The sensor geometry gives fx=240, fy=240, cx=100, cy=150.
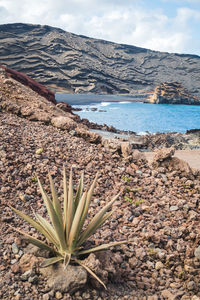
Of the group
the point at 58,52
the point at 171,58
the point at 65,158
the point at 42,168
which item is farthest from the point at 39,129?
the point at 171,58

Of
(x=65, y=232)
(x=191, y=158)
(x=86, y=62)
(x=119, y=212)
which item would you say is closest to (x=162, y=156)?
(x=119, y=212)

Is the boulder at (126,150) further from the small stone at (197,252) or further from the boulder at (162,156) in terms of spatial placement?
the small stone at (197,252)

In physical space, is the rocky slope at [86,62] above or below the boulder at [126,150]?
above

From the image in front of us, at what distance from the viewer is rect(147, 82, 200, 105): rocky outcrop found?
47.0 metres

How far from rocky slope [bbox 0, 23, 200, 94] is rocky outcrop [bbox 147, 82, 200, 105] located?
22.0 meters

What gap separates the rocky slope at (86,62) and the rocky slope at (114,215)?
6084 cm

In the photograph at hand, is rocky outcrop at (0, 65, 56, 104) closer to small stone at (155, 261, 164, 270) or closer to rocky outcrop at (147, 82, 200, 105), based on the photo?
small stone at (155, 261, 164, 270)

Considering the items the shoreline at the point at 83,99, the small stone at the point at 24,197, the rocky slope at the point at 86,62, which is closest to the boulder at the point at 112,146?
the small stone at the point at 24,197

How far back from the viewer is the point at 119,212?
3143mm

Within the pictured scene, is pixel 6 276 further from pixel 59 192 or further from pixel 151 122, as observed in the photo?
pixel 151 122

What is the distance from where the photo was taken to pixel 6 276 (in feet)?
6.34

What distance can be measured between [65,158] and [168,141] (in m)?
10.9

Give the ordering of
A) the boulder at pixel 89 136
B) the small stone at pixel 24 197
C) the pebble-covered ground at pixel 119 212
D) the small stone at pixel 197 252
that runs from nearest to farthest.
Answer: the pebble-covered ground at pixel 119 212 < the small stone at pixel 197 252 < the small stone at pixel 24 197 < the boulder at pixel 89 136

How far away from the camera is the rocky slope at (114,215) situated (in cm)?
202
